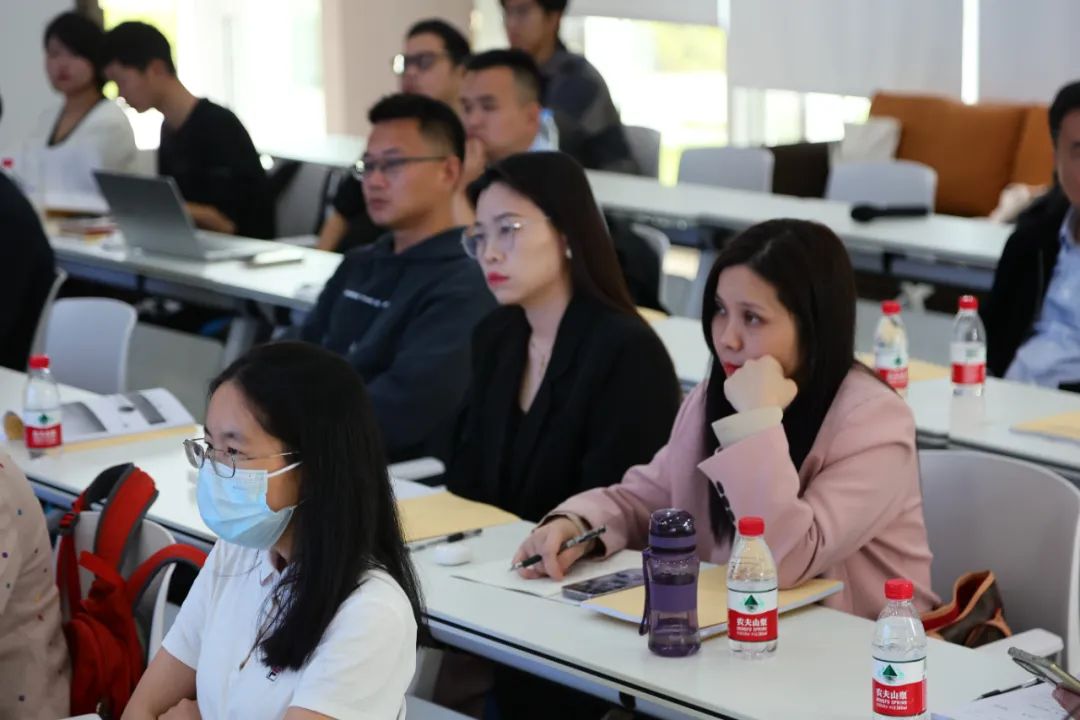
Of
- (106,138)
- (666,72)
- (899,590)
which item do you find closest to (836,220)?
(106,138)

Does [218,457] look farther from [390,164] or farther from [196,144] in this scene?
[196,144]

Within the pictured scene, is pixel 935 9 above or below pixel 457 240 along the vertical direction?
above

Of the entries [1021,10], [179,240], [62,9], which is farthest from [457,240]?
[62,9]

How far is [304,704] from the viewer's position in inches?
78.7

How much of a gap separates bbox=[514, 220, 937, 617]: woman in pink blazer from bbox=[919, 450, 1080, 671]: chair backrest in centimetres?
24

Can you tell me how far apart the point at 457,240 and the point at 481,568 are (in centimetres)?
148

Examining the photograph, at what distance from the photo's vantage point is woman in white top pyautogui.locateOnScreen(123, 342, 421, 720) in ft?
6.61

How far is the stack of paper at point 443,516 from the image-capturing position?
296 centimetres

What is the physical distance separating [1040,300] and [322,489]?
9.58ft

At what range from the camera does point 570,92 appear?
6805 millimetres

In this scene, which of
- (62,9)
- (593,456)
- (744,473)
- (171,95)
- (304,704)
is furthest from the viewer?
(62,9)

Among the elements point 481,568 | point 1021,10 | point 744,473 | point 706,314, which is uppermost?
point 1021,10

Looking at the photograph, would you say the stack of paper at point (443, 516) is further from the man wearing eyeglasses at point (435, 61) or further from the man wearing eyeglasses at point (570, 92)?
the man wearing eyeglasses at point (570, 92)

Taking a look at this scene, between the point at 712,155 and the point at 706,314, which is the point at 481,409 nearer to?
the point at 706,314
